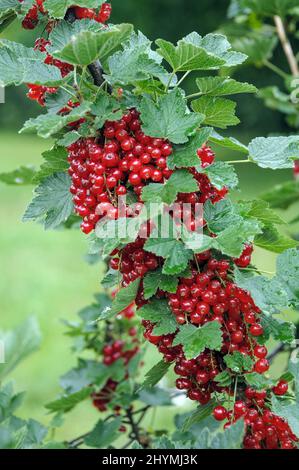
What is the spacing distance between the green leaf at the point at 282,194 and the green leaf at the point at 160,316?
78cm

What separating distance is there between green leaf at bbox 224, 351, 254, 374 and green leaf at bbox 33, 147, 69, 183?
1.05 feet

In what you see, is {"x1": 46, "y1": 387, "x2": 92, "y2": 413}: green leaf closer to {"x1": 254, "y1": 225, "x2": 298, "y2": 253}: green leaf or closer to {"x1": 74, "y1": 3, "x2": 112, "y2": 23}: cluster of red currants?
{"x1": 254, "y1": 225, "x2": 298, "y2": 253}: green leaf

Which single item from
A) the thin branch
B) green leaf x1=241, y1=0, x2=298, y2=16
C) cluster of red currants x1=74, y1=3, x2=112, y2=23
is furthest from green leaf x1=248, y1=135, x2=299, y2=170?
the thin branch

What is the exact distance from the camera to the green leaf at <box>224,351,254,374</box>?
0.80 meters

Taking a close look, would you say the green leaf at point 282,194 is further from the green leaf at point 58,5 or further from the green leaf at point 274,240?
the green leaf at point 58,5

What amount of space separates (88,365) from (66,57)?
0.90 m

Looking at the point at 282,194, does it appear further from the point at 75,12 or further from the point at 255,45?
the point at 75,12

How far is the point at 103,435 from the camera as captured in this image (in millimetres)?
1167

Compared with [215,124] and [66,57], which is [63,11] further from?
[215,124]

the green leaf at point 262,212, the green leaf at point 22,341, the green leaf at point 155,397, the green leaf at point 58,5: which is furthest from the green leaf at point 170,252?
the green leaf at point 155,397

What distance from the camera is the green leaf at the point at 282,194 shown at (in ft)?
5.11

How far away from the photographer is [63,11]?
77cm

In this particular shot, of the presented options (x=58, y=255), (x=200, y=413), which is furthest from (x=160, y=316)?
(x=58, y=255)

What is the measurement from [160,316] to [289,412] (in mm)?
184
